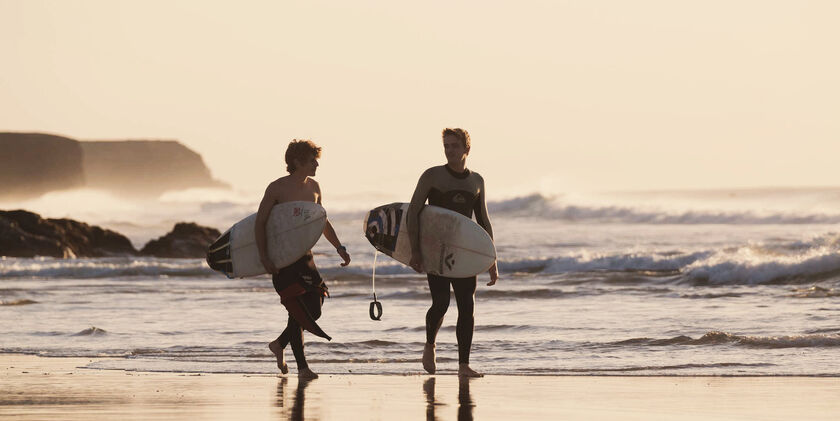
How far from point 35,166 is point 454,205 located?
140 metres

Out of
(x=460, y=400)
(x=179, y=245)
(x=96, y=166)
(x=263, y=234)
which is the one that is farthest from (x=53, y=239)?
(x=96, y=166)

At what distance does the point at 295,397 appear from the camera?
715cm

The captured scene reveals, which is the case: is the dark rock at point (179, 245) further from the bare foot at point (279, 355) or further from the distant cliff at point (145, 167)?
the distant cliff at point (145, 167)

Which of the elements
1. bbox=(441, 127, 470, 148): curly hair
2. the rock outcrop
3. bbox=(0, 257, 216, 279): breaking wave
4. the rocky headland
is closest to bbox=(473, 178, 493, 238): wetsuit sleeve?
bbox=(441, 127, 470, 148): curly hair

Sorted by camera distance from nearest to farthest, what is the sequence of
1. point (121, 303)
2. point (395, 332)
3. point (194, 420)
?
point (194, 420)
point (395, 332)
point (121, 303)

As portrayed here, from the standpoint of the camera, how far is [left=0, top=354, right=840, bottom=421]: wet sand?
6484 mm

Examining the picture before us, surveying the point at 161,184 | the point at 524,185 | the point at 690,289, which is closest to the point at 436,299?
the point at 690,289

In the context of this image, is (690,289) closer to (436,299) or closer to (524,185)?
(436,299)

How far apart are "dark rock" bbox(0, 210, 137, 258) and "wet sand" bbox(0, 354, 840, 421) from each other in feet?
79.4

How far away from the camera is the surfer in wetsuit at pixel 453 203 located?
8.03m

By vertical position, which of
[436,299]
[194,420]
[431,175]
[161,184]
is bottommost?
[194,420]

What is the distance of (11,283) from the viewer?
855 inches

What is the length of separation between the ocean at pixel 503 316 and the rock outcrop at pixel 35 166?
116632 millimetres

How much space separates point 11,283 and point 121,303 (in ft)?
22.1
